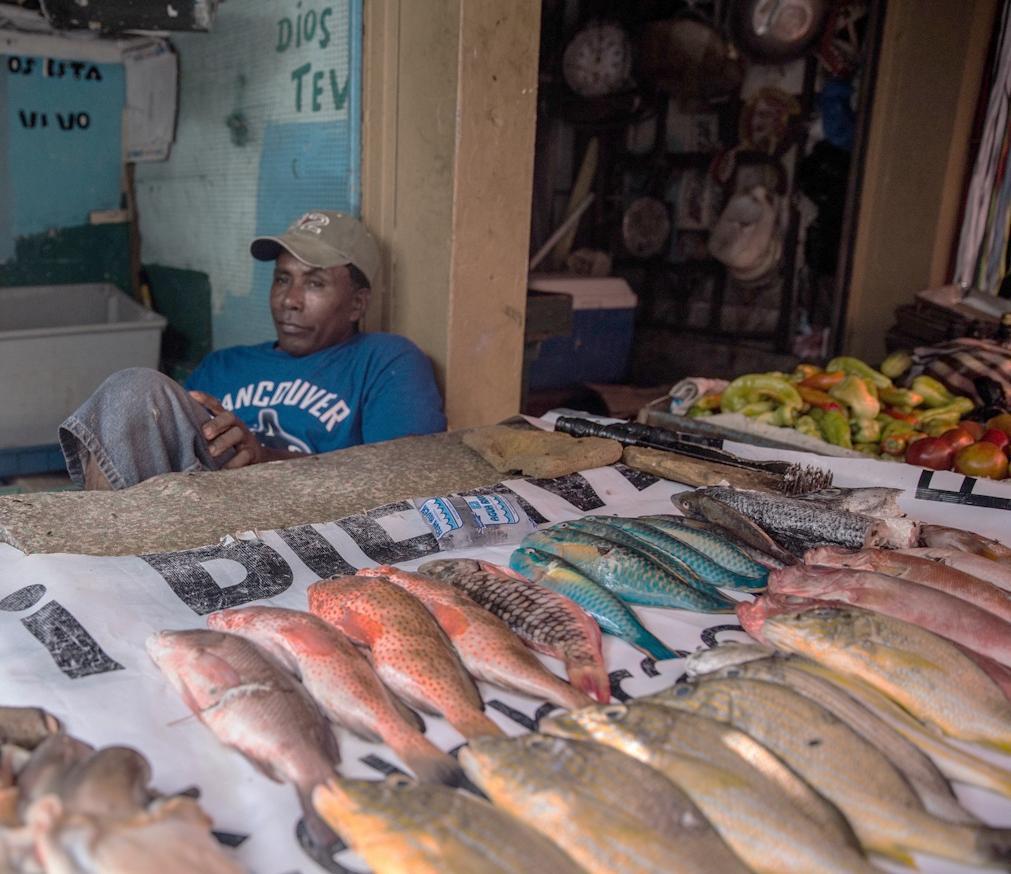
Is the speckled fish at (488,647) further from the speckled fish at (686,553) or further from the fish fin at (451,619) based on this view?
the speckled fish at (686,553)

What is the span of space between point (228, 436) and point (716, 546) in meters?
1.58

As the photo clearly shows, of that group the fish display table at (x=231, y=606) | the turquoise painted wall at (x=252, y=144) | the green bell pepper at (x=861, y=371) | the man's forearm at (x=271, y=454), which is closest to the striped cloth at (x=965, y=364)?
the green bell pepper at (x=861, y=371)

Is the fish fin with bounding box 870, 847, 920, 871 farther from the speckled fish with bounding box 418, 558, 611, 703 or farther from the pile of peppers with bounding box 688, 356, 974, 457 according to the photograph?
the pile of peppers with bounding box 688, 356, 974, 457

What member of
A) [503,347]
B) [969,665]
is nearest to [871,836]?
[969,665]

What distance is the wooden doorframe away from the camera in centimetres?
353

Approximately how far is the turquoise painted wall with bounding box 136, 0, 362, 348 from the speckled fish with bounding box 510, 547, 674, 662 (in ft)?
7.43

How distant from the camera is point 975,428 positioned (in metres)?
3.91

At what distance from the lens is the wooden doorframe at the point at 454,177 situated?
353 cm

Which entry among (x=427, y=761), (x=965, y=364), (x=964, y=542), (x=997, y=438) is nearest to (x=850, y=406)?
(x=997, y=438)

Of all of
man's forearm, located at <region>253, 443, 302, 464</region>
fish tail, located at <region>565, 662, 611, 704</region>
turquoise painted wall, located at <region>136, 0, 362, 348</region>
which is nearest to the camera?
fish tail, located at <region>565, 662, 611, 704</region>

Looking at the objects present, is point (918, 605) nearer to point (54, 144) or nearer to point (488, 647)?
point (488, 647)

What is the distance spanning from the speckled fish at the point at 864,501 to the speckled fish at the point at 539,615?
0.88m

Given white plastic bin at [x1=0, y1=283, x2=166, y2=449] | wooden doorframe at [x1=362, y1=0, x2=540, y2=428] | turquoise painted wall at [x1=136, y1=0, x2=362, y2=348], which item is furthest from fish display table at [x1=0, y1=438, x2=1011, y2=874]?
white plastic bin at [x1=0, y1=283, x2=166, y2=449]

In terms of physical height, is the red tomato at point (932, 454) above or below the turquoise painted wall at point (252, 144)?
below
